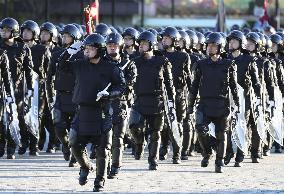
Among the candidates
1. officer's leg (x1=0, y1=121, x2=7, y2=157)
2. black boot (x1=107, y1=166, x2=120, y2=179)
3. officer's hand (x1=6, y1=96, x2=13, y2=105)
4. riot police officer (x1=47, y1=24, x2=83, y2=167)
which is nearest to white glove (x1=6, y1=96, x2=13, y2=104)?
officer's hand (x1=6, y1=96, x2=13, y2=105)

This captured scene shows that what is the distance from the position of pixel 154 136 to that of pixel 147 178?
1790mm

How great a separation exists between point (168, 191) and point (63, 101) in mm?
3526

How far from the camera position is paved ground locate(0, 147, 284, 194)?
15.8m

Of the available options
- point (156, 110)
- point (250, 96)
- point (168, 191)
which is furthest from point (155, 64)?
point (168, 191)

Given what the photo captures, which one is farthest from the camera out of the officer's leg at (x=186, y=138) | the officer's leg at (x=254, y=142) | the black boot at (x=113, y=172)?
the officer's leg at (x=186, y=138)

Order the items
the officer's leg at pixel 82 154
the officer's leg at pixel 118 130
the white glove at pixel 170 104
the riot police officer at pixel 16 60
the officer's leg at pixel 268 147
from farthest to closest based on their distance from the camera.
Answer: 1. the officer's leg at pixel 268 147
2. the riot police officer at pixel 16 60
3. the white glove at pixel 170 104
4. the officer's leg at pixel 118 130
5. the officer's leg at pixel 82 154

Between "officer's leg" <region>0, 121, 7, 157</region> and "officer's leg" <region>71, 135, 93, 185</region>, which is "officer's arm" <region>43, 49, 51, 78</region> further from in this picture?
"officer's leg" <region>71, 135, 93, 185</region>

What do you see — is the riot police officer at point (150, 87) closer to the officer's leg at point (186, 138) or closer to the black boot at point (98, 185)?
the officer's leg at point (186, 138)

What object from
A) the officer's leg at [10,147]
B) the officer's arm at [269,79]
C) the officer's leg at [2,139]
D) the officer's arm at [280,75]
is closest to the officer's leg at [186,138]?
the officer's arm at [269,79]

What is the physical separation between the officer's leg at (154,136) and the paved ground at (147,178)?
183mm

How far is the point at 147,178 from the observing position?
17.3 meters

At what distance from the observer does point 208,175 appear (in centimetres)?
1808

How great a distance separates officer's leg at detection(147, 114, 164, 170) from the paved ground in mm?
183

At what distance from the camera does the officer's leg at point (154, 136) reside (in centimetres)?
1870
